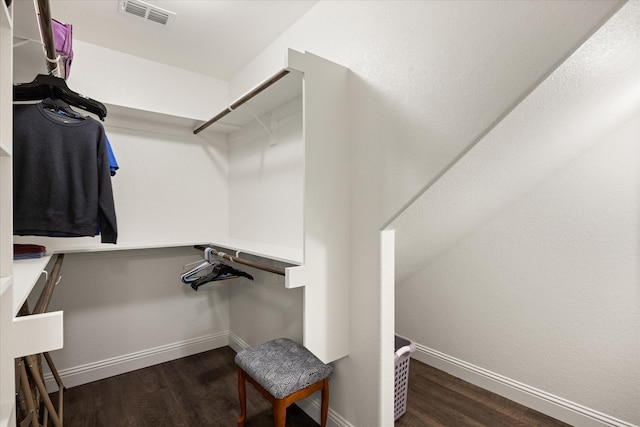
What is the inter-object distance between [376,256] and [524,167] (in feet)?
3.01

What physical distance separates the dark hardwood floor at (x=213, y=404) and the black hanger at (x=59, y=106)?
183 cm

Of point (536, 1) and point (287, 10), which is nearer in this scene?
point (536, 1)

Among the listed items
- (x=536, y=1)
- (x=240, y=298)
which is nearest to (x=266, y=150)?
(x=240, y=298)

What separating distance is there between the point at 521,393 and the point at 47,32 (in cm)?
334

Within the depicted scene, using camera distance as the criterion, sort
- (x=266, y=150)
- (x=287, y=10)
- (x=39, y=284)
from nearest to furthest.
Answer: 1. (x=287, y=10)
2. (x=39, y=284)
3. (x=266, y=150)

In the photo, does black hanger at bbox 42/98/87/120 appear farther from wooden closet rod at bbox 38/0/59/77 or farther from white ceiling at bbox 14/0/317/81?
white ceiling at bbox 14/0/317/81

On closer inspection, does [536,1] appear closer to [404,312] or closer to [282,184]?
[282,184]

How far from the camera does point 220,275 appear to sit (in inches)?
92.2

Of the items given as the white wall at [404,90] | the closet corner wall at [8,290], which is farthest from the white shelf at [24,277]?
the white wall at [404,90]

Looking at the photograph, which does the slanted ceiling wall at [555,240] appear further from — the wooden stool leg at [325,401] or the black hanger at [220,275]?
the black hanger at [220,275]

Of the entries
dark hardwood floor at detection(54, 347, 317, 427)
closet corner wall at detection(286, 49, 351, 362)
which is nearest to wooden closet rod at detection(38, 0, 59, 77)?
closet corner wall at detection(286, 49, 351, 362)

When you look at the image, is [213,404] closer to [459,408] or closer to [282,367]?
[282,367]

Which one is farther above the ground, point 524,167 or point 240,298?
point 524,167

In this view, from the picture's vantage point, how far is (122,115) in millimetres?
2359
